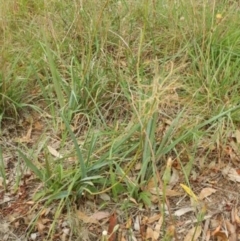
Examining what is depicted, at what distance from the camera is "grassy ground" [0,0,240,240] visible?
203 cm

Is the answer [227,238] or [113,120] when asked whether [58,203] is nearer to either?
[113,120]

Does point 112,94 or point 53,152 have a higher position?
point 112,94

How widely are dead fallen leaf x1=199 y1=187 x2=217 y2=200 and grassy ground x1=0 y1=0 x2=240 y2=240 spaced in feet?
0.26

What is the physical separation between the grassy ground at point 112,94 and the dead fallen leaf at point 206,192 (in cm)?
8

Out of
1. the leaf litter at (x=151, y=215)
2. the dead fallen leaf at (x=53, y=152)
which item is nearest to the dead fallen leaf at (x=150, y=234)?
the leaf litter at (x=151, y=215)

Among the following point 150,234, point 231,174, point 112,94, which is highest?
point 112,94

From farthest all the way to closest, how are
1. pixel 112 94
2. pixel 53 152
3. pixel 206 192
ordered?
pixel 112 94, pixel 53 152, pixel 206 192

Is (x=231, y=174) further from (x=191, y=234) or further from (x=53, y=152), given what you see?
(x=53, y=152)

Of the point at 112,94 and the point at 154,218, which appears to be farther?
the point at 112,94

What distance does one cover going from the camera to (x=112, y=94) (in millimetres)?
2447

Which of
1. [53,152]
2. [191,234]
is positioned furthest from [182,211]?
[53,152]

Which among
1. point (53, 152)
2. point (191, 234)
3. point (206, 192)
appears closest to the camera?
point (191, 234)

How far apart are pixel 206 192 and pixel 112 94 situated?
0.71m

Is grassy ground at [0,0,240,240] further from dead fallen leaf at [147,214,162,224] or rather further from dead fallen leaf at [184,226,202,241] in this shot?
dead fallen leaf at [184,226,202,241]
